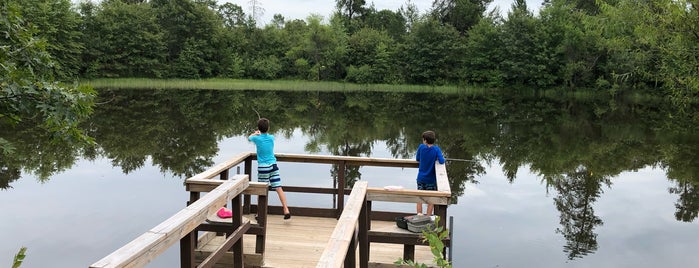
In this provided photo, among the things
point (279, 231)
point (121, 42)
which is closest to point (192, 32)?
point (121, 42)

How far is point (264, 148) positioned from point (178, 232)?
328 cm

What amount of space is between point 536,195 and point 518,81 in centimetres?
4242

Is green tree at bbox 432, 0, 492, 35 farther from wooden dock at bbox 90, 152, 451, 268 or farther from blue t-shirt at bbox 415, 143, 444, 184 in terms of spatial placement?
wooden dock at bbox 90, 152, 451, 268

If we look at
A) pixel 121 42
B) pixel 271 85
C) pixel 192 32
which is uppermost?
pixel 192 32

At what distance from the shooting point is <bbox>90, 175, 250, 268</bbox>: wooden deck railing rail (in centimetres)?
285

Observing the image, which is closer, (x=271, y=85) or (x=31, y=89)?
(x=31, y=89)

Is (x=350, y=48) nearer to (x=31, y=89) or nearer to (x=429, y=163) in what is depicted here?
(x=429, y=163)

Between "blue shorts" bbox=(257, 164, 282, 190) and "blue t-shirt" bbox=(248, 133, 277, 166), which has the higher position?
"blue t-shirt" bbox=(248, 133, 277, 166)

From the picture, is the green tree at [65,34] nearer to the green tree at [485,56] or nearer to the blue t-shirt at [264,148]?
the green tree at [485,56]

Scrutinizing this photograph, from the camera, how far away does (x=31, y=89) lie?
4238 mm

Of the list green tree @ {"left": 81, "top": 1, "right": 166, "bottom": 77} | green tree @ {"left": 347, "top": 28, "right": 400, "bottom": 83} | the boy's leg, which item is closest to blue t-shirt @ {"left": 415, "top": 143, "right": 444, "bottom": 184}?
the boy's leg

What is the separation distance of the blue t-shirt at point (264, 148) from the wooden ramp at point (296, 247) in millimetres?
817

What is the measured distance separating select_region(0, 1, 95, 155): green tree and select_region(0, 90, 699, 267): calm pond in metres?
1.29

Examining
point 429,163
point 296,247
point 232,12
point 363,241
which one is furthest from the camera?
point 232,12
